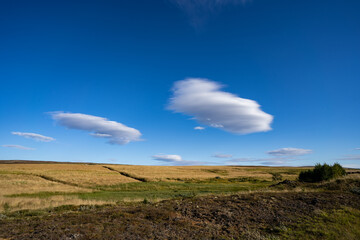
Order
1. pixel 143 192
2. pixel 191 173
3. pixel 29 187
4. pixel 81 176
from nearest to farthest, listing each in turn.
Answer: pixel 143 192 → pixel 29 187 → pixel 81 176 → pixel 191 173

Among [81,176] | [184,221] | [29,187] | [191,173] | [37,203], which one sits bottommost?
[29,187]

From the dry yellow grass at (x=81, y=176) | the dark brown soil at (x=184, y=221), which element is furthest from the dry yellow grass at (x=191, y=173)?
the dark brown soil at (x=184, y=221)

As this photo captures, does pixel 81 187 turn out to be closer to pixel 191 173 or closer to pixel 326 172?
pixel 326 172

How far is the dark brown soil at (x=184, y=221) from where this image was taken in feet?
29.3

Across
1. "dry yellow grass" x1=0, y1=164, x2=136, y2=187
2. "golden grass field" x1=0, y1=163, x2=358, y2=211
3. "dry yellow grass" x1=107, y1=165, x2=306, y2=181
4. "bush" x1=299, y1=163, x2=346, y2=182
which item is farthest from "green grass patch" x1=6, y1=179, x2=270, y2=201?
"dry yellow grass" x1=107, y1=165, x2=306, y2=181

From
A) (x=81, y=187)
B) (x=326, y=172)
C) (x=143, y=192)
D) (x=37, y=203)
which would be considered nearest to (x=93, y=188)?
(x=81, y=187)

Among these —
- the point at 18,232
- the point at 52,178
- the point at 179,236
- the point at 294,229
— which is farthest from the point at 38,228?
the point at 52,178

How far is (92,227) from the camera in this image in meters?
9.41

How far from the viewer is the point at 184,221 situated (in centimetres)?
1080

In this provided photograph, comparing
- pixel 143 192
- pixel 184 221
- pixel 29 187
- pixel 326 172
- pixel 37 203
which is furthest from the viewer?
pixel 29 187

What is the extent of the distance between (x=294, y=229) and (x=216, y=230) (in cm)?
356

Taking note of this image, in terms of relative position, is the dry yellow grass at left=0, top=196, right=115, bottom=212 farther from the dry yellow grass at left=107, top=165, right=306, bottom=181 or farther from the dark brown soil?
the dry yellow grass at left=107, top=165, right=306, bottom=181

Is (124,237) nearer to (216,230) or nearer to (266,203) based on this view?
(216,230)

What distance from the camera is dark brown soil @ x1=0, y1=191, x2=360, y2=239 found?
892 centimetres
